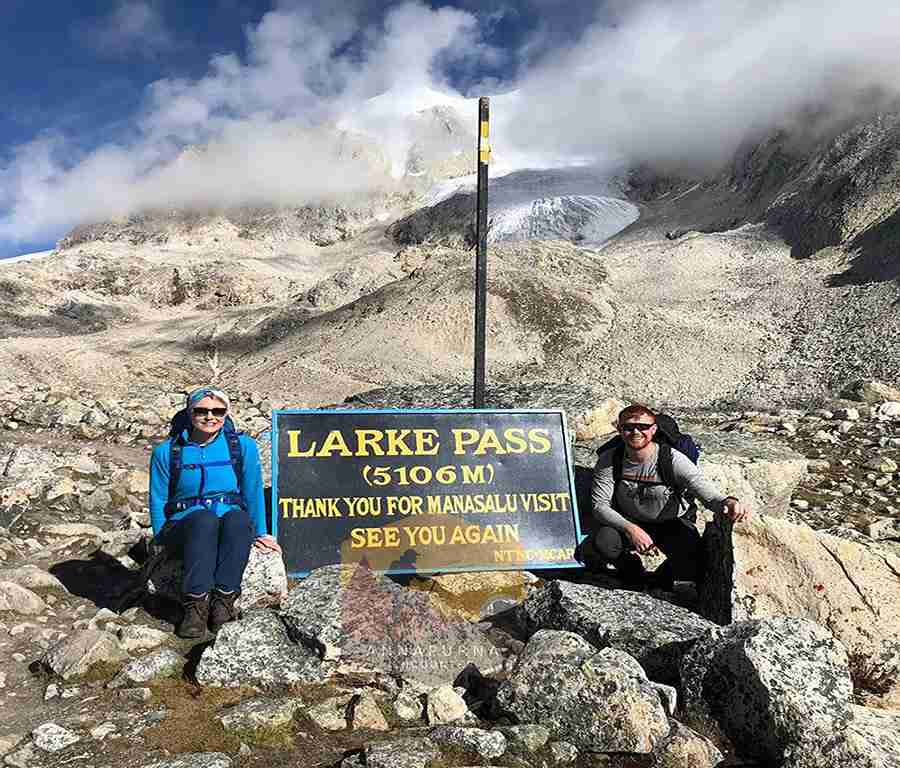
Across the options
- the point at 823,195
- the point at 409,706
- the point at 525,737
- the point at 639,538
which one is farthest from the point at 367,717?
the point at 823,195

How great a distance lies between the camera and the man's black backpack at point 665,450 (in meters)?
5.50

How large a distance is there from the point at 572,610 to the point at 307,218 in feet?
302

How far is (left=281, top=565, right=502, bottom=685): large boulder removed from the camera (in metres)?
4.12

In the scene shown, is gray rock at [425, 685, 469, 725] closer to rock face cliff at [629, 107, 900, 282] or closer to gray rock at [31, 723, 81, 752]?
gray rock at [31, 723, 81, 752]

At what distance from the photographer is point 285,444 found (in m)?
6.02

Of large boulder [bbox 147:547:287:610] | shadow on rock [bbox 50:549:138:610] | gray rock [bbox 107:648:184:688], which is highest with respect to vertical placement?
large boulder [bbox 147:547:287:610]

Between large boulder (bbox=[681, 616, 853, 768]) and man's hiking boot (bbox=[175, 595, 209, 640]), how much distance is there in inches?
113

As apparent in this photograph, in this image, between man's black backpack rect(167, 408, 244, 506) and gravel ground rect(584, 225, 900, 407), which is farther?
gravel ground rect(584, 225, 900, 407)

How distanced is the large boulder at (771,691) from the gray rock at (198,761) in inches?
86.1

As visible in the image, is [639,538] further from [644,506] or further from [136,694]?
[136,694]

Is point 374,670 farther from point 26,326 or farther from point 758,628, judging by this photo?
point 26,326

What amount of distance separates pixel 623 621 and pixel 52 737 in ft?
9.83

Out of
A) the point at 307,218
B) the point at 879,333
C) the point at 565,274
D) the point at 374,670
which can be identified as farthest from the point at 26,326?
the point at 307,218

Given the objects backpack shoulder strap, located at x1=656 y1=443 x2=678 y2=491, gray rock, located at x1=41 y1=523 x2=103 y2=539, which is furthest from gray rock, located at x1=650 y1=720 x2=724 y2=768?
gray rock, located at x1=41 y1=523 x2=103 y2=539
